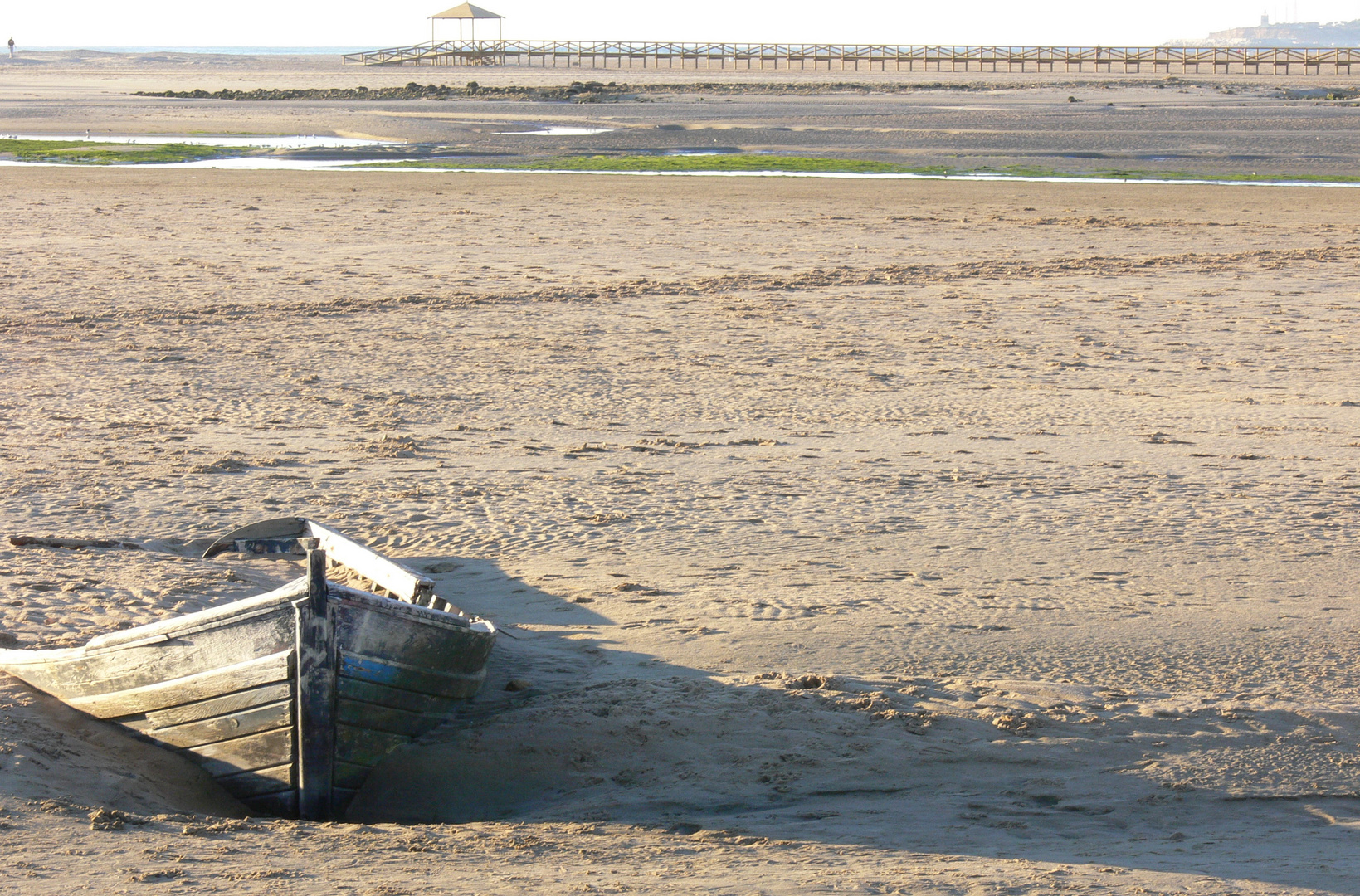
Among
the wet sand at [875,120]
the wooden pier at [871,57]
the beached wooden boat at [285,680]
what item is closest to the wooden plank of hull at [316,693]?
the beached wooden boat at [285,680]

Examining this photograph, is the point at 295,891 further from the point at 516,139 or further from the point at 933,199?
the point at 516,139

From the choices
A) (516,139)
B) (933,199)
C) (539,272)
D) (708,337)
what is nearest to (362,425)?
(708,337)

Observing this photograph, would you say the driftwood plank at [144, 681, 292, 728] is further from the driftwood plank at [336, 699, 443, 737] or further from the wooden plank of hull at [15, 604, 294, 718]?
the driftwood plank at [336, 699, 443, 737]

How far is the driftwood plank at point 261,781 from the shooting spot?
5.11 m

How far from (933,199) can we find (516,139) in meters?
16.9

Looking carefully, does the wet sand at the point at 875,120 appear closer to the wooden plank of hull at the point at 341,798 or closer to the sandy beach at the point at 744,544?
the sandy beach at the point at 744,544

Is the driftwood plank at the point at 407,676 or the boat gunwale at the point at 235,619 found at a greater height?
the boat gunwale at the point at 235,619

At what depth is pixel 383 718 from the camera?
530 cm

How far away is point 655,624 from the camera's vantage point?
20.6 ft

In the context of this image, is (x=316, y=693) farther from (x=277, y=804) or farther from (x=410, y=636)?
(x=277, y=804)

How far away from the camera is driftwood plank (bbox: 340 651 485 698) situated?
510 centimetres

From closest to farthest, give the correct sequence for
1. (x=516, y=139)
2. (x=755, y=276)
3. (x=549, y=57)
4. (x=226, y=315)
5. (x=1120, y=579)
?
1. (x=1120, y=579)
2. (x=226, y=315)
3. (x=755, y=276)
4. (x=516, y=139)
5. (x=549, y=57)

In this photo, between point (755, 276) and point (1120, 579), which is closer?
point (1120, 579)

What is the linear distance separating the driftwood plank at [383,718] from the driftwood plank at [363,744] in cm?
2
